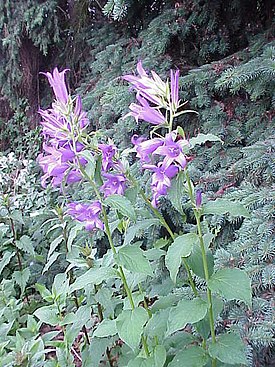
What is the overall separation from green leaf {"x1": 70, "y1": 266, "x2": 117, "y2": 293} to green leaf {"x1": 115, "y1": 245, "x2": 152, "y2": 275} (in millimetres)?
76

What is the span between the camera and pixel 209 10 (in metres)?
2.19

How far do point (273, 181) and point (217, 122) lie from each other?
507mm

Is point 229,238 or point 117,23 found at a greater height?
point 117,23

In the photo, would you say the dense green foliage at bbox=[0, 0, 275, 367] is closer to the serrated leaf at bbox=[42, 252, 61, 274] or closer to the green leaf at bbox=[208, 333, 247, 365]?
the serrated leaf at bbox=[42, 252, 61, 274]

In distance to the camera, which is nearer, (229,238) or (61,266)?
(229,238)

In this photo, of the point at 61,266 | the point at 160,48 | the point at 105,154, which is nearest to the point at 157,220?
the point at 105,154

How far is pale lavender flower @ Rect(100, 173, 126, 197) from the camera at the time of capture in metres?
1.10

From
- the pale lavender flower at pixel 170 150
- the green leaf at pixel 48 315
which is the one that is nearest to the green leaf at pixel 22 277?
the green leaf at pixel 48 315

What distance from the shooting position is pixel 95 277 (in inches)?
44.7

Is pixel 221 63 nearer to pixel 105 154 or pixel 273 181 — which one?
pixel 273 181

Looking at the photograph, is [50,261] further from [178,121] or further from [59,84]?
[178,121]

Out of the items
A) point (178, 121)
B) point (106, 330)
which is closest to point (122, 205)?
point (106, 330)

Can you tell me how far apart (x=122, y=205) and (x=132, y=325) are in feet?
1.01

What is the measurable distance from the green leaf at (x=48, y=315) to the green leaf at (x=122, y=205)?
0.72m
